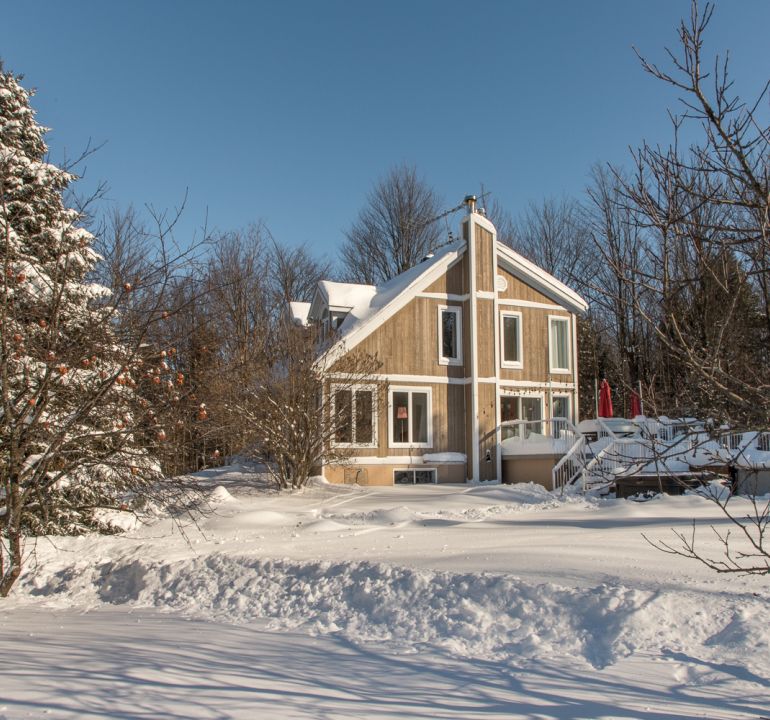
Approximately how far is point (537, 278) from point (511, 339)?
218 centimetres

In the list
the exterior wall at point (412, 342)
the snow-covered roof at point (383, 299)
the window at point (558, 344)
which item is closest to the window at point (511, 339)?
the window at point (558, 344)

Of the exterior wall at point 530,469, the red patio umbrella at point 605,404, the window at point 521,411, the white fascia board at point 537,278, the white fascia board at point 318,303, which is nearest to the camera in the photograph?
the exterior wall at point 530,469

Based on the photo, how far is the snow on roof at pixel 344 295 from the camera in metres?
25.5

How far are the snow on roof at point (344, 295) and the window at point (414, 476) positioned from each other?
5875 millimetres

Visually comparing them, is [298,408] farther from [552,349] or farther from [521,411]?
[552,349]

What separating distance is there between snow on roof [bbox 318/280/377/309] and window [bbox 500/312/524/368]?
4.64m

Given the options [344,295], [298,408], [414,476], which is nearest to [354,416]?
[298,408]

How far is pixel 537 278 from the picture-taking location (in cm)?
2527

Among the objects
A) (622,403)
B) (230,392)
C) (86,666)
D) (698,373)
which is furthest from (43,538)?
(622,403)

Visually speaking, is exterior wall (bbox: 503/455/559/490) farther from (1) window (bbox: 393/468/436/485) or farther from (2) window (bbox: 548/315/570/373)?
(2) window (bbox: 548/315/570/373)

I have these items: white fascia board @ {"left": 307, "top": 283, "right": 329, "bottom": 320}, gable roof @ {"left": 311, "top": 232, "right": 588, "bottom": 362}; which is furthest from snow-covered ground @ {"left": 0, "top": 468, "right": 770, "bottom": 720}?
white fascia board @ {"left": 307, "top": 283, "right": 329, "bottom": 320}

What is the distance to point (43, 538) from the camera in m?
13.3

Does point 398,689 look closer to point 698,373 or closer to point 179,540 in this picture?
point 698,373

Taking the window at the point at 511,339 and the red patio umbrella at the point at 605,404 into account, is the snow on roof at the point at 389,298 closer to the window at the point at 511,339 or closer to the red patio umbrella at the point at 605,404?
the window at the point at 511,339
